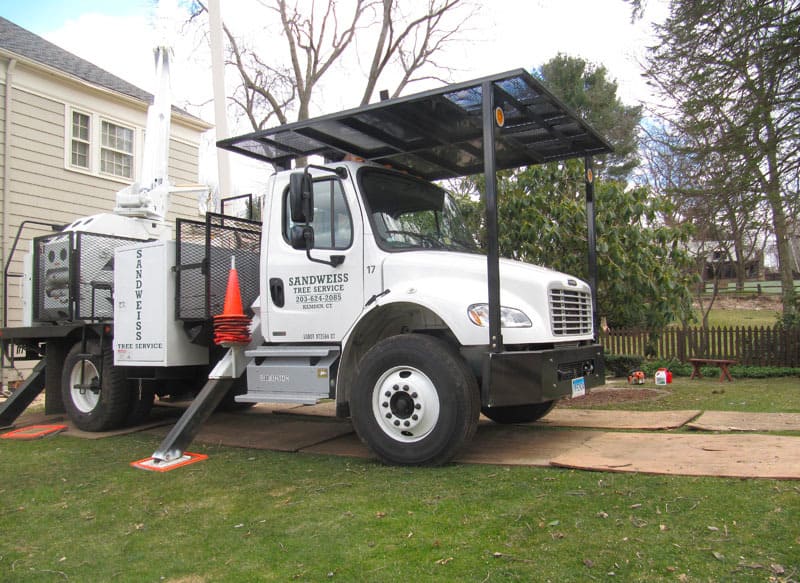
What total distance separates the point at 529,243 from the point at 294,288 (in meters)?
6.69

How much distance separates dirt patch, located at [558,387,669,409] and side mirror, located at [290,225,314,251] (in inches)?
172

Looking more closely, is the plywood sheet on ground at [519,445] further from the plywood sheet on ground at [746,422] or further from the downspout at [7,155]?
the downspout at [7,155]

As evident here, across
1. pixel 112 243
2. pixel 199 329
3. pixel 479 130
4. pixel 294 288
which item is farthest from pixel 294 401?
pixel 112 243

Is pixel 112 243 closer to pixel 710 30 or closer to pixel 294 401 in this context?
pixel 294 401

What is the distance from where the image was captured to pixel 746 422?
20.6 ft

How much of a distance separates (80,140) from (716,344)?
14083mm

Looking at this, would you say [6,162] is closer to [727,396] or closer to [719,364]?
[727,396]

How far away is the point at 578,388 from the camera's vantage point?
5.49m

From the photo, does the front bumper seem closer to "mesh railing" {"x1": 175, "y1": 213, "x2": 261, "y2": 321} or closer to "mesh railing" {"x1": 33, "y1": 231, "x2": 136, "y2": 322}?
"mesh railing" {"x1": 175, "y1": 213, "x2": 261, "y2": 321}

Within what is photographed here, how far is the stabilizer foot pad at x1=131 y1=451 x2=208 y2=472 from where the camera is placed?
5.58 m

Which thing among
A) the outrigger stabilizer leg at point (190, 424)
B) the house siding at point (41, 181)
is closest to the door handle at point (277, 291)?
the outrigger stabilizer leg at point (190, 424)

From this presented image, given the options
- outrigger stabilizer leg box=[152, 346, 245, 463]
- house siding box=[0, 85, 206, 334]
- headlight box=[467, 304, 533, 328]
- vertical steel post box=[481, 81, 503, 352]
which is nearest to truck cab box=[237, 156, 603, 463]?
headlight box=[467, 304, 533, 328]

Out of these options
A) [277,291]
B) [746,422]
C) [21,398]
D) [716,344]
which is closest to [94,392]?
[21,398]

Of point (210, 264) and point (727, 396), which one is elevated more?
point (210, 264)
